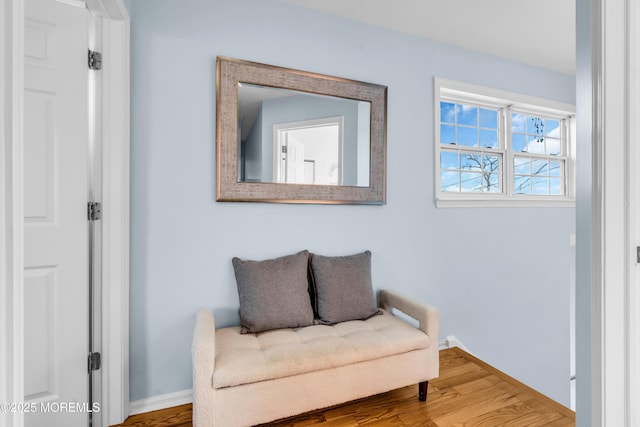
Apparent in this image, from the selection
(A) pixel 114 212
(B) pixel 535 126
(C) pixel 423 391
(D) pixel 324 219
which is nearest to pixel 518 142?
(B) pixel 535 126

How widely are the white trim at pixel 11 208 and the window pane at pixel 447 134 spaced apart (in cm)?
281

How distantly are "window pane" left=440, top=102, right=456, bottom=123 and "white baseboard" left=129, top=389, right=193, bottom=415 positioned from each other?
289cm

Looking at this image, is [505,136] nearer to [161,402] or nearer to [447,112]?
[447,112]

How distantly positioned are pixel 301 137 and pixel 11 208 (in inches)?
67.9

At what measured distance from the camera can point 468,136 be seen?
3.00 metres

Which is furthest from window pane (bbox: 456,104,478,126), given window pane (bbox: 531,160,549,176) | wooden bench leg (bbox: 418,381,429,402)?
wooden bench leg (bbox: 418,381,429,402)

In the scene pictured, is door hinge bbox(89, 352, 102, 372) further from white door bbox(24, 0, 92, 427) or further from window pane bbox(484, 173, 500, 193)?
window pane bbox(484, 173, 500, 193)

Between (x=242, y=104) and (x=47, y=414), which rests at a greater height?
(x=242, y=104)

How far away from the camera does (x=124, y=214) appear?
5.59 ft

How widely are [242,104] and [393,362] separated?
1.81 meters

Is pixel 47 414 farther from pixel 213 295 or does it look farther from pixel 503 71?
pixel 503 71

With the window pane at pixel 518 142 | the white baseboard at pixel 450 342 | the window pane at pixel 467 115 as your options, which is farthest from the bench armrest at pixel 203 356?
the window pane at pixel 518 142

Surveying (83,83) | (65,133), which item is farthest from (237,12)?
(65,133)

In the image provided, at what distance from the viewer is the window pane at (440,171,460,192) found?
9.44ft
